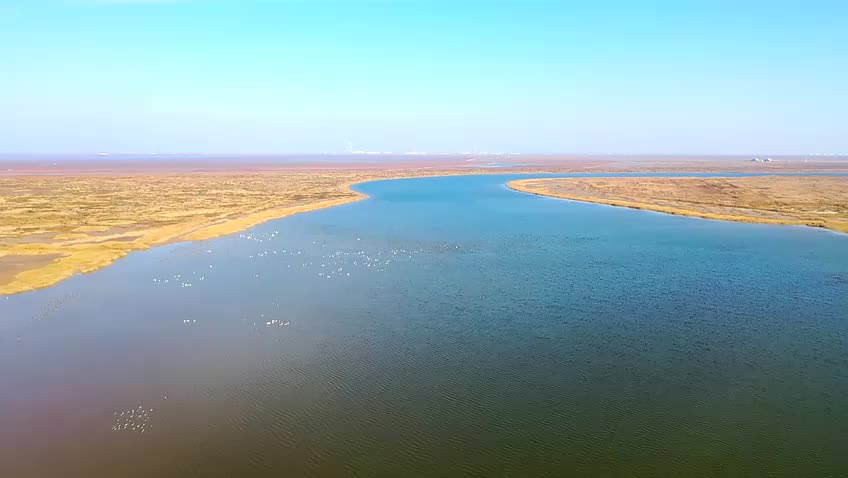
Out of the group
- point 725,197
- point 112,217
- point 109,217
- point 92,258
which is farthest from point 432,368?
point 725,197

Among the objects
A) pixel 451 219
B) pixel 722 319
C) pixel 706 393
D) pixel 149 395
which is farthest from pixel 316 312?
pixel 451 219

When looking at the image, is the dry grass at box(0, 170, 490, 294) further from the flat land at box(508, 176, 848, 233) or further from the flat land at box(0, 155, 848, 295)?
the flat land at box(508, 176, 848, 233)

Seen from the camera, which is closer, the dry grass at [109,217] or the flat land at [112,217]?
the dry grass at [109,217]

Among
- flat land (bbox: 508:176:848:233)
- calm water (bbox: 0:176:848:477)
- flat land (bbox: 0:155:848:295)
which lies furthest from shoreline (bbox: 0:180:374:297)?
flat land (bbox: 508:176:848:233)

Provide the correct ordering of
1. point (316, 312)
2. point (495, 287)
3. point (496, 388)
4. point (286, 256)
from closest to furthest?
point (496, 388)
point (316, 312)
point (495, 287)
point (286, 256)

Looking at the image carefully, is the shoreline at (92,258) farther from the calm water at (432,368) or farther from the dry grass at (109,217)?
the calm water at (432,368)

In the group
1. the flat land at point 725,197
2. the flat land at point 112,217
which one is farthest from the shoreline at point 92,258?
the flat land at point 725,197

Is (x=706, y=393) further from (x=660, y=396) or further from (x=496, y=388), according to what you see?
(x=496, y=388)
